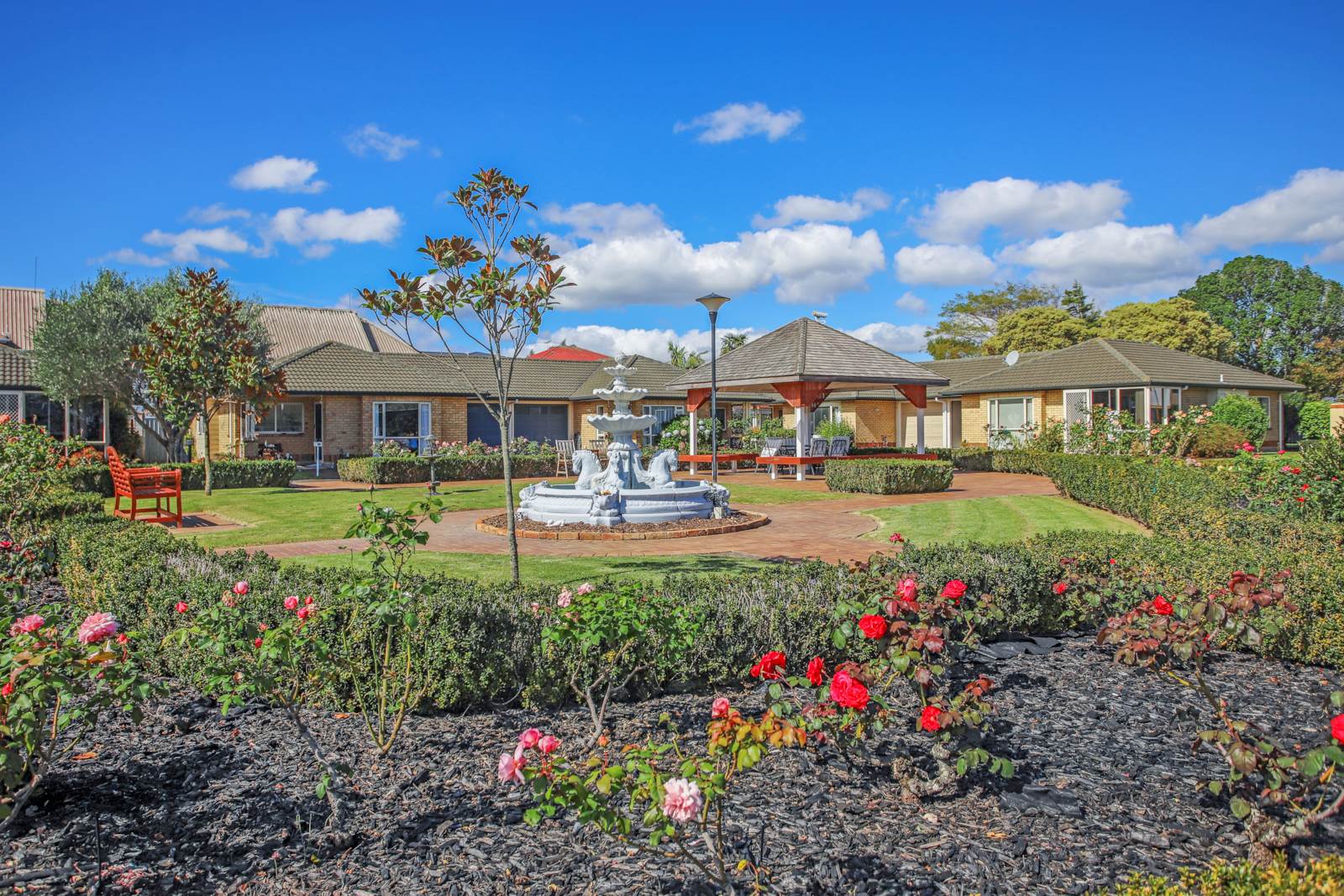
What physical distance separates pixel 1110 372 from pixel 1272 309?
1580 inches

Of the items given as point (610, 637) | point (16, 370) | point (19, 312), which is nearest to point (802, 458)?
point (610, 637)

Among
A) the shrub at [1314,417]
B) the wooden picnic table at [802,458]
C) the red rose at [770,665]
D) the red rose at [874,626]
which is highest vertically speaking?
the shrub at [1314,417]

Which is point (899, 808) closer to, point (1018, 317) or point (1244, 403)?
point (1244, 403)

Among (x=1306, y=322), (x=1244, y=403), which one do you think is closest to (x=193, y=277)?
(x=1244, y=403)

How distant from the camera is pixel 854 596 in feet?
17.8

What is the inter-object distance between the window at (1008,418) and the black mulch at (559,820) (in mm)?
29572

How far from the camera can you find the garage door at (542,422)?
35.5 metres

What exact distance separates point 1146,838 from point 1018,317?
54.2m

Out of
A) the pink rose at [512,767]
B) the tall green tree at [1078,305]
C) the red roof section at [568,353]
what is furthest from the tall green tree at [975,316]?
the pink rose at [512,767]

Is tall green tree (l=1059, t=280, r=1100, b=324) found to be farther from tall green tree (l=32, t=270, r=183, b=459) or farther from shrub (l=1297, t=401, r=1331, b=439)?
tall green tree (l=32, t=270, r=183, b=459)

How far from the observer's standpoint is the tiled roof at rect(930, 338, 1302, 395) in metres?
31.6

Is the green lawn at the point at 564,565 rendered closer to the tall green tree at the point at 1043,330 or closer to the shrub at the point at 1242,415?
the shrub at the point at 1242,415

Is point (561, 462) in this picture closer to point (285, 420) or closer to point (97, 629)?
point (285, 420)

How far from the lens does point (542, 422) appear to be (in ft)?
117
